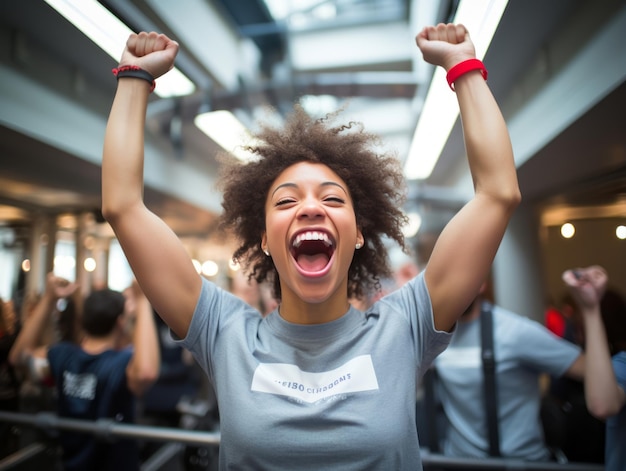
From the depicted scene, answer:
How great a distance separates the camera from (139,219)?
88 cm

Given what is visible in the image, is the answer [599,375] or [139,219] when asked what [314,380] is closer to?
[139,219]

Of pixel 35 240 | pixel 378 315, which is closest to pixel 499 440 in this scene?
pixel 378 315

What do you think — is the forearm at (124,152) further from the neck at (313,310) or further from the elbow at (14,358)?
the elbow at (14,358)

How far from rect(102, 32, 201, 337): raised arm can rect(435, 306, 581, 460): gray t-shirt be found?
1360 mm

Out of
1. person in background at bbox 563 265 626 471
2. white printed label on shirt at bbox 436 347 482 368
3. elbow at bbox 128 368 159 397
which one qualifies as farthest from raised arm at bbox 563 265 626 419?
elbow at bbox 128 368 159 397

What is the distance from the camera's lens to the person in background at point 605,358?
114cm

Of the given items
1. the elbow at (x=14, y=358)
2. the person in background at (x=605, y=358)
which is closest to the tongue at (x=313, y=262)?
the person in background at (x=605, y=358)

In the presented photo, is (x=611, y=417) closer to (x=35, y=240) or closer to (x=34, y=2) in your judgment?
(x=35, y=240)

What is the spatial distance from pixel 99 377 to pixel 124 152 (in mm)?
1241

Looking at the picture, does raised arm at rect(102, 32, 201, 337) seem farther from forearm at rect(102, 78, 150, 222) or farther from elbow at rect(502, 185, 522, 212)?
elbow at rect(502, 185, 522, 212)

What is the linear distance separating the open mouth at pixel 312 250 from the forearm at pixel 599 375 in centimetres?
97

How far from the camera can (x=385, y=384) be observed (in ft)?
2.77

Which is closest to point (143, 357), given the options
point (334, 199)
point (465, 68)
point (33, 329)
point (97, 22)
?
point (33, 329)

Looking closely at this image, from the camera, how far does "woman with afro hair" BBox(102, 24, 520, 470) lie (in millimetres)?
806
